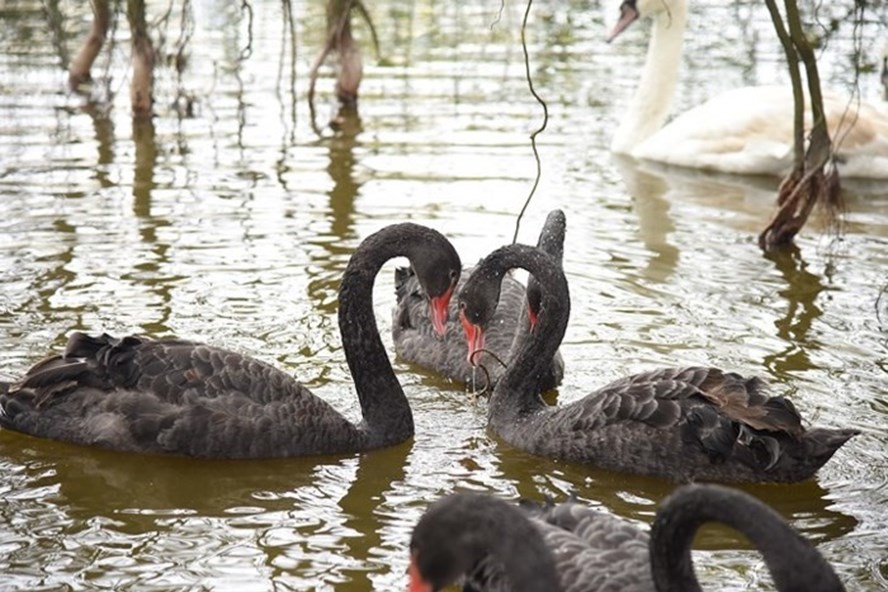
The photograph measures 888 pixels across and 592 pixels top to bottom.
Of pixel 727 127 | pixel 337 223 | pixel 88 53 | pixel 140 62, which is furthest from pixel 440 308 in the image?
pixel 88 53

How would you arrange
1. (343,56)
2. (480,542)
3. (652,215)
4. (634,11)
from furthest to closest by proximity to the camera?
(343,56), (634,11), (652,215), (480,542)

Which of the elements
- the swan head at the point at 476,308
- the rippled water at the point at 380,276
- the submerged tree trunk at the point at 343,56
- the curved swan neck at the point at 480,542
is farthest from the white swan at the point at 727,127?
the curved swan neck at the point at 480,542

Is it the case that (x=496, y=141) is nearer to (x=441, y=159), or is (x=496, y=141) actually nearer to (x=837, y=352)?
(x=441, y=159)

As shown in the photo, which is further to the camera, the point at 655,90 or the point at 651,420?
the point at 655,90

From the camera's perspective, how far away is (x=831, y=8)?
1577 centimetres

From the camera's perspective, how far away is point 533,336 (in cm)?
689

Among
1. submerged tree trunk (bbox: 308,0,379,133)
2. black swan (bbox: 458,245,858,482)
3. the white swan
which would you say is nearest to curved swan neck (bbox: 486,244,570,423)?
black swan (bbox: 458,245,858,482)

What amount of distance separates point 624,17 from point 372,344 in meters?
6.49

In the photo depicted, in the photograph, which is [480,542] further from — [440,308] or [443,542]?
[440,308]

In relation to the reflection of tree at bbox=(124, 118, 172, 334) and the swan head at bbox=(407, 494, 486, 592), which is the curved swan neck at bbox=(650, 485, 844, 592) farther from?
the reflection of tree at bbox=(124, 118, 172, 334)

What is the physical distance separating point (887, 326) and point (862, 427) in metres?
1.46

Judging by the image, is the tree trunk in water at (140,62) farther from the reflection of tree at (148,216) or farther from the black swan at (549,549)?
the black swan at (549,549)

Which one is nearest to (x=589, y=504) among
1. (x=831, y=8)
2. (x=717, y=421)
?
(x=717, y=421)

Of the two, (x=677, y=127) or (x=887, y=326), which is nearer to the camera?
(x=887, y=326)
